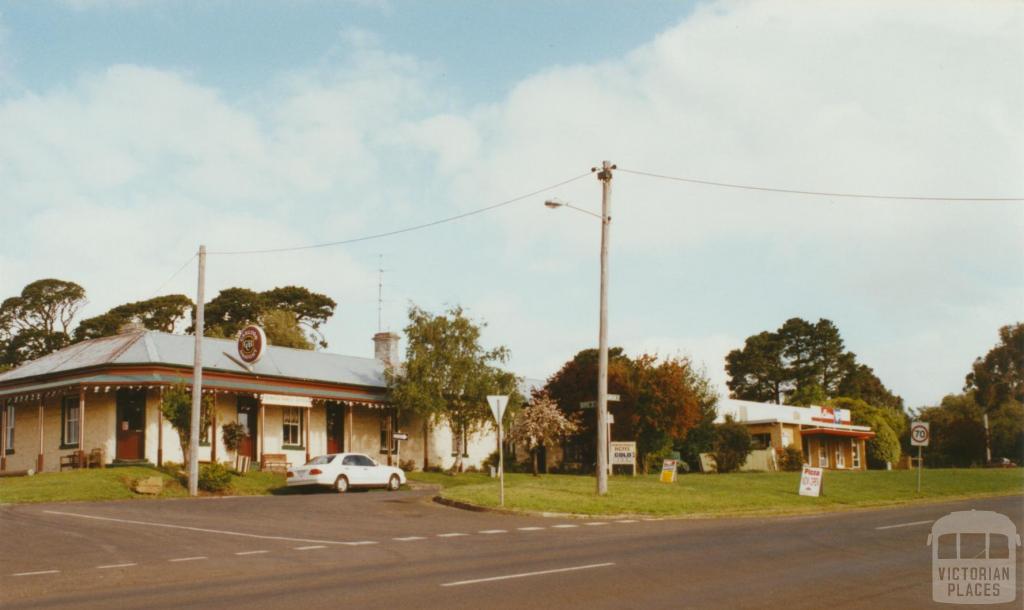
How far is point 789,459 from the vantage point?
168 feet

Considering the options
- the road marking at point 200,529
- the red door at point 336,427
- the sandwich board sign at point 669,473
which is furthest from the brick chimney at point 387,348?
the road marking at point 200,529

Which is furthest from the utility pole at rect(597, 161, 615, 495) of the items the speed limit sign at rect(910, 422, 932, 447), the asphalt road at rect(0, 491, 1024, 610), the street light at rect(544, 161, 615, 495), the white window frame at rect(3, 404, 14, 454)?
the white window frame at rect(3, 404, 14, 454)

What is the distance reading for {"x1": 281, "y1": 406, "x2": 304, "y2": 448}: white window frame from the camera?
4069 centimetres

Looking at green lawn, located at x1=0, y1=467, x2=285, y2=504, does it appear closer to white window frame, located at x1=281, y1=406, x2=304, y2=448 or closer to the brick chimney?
white window frame, located at x1=281, y1=406, x2=304, y2=448

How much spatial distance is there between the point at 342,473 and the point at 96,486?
298 inches

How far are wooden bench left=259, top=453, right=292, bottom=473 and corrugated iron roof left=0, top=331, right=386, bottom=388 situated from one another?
130 inches

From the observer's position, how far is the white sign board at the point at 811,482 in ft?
98.4

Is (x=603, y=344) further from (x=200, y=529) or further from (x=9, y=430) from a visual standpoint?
(x=9, y=430)

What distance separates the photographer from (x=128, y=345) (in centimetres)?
3744

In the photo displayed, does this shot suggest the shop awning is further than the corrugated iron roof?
Yes

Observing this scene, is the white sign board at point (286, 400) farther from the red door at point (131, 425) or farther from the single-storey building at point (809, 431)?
the single-storey building at point (809, 431)

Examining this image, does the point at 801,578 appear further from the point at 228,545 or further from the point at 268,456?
the point at 268,456

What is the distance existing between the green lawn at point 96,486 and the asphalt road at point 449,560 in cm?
414

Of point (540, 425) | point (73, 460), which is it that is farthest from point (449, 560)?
point (540, 425)
